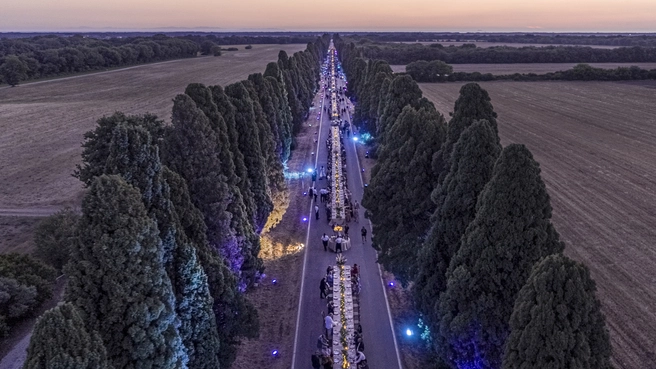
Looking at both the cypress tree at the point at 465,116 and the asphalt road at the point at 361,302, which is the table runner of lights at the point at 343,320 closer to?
the asphalt road at the point at 361,302

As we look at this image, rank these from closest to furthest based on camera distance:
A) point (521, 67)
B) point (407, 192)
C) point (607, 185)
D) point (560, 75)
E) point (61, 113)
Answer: point (407, 192), point (607, 185), point (61, 113), point (560, 75), point (521, 67)

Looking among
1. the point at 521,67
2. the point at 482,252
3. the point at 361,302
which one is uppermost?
the point at 482,252

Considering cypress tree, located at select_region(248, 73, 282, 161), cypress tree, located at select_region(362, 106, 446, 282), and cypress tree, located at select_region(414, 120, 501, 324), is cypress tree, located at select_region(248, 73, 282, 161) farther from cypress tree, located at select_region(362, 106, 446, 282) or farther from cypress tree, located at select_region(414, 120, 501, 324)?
cypress tree, located at select_region(414, 120, 501, 324)

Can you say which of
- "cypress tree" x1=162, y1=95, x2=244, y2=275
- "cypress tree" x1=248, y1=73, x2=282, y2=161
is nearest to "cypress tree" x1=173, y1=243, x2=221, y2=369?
"cypress tree" x1=162, y1=95, x2=244, y2=275

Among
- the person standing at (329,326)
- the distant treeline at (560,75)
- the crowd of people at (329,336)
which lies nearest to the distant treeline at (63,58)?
the distant treeline at (560,75)

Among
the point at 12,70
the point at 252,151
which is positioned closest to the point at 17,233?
the point at 252,151

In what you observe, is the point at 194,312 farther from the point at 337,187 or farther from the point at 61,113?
the point at 61,113

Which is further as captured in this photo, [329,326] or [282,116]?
[282,116]
